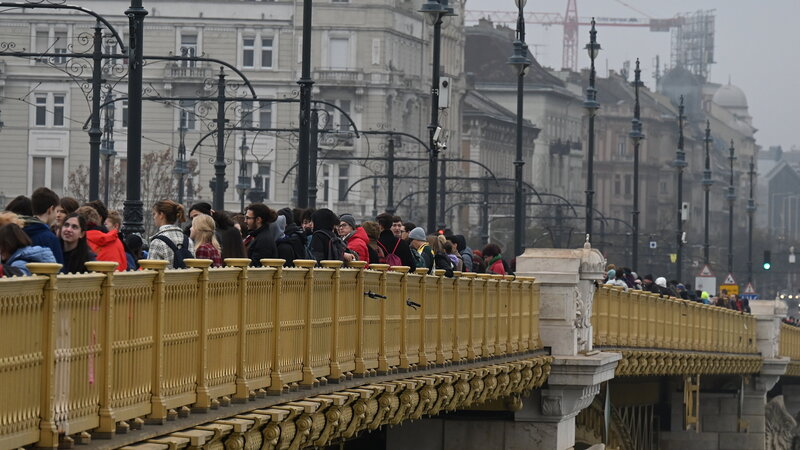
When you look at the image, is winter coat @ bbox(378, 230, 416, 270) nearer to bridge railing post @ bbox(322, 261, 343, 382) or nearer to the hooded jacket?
the hooded jacket

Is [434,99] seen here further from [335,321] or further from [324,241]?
[335,321]

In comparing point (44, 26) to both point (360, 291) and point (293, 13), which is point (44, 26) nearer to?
point (293, 13)

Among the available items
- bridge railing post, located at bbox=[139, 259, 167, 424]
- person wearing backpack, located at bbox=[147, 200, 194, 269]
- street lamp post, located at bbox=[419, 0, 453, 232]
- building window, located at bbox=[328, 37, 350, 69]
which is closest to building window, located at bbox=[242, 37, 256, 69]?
building window, located at bbox=[328, 37, 350, 69]

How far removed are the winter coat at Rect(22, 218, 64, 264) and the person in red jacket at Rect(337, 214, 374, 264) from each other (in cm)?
784

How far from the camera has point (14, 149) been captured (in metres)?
120

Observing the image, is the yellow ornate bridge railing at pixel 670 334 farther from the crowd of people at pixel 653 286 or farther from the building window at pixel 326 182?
the building window at pixel 326 182

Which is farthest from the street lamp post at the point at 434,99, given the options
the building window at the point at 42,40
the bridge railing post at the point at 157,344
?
the building window at the point at 42,40

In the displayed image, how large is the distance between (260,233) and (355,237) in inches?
112

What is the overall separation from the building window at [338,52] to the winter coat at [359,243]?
110 m

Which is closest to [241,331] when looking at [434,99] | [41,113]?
[434,99]

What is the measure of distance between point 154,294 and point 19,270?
1690mm

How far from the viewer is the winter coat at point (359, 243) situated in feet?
69.8

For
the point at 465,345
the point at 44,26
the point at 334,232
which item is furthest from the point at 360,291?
the point at 44,26

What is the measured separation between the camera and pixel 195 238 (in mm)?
16812
